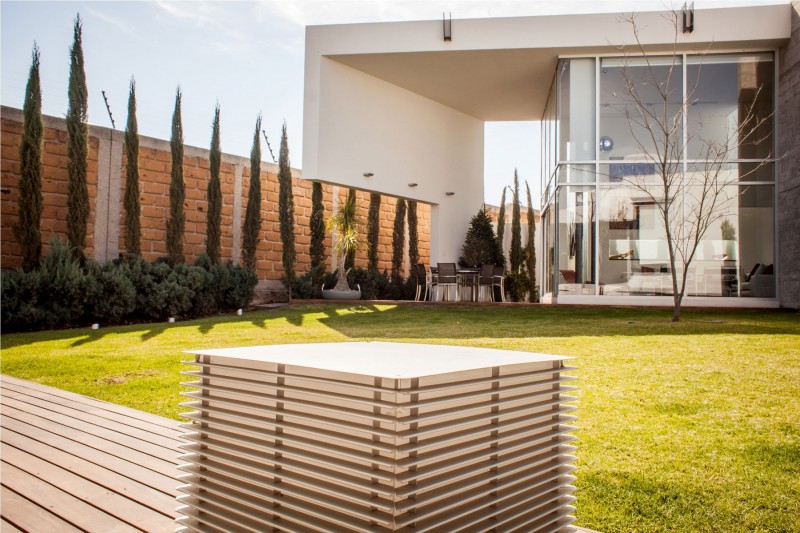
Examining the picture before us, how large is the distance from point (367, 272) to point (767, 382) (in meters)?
10.4

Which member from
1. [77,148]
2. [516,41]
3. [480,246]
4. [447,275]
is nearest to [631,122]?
[516,41]

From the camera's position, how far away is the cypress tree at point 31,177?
29.2 feet

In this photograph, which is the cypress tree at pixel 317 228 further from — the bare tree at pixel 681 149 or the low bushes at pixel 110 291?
the bare tree at pixel 681 149

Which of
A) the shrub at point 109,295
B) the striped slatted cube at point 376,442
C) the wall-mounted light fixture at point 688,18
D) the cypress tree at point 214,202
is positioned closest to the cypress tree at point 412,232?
the cypress tree at point 214,202

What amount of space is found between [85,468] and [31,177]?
26.8 ft

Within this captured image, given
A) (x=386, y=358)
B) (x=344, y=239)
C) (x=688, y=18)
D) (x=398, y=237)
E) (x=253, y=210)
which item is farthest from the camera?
(x=398, y=237)

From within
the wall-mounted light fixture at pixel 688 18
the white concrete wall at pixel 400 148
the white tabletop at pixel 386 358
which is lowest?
the white tabletop at pixel 386 358

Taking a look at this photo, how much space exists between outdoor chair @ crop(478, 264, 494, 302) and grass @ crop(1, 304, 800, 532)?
3.19m

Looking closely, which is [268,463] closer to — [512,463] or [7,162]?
[512,463]

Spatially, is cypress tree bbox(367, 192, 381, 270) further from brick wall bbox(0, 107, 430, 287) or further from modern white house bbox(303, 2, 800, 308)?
modern white house bbox(303, 2, 800, 308)

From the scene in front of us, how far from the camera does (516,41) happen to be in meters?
11.0

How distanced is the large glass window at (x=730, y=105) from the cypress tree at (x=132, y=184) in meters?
9.38

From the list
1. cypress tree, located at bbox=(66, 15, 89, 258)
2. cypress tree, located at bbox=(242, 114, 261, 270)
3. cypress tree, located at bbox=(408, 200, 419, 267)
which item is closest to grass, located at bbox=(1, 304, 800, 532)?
cypress tree, located at bbox=(66, 15, 89, 258)

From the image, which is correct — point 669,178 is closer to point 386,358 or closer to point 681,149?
point 681,149
